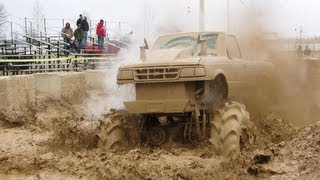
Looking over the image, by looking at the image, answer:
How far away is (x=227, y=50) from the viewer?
11016 millimetres

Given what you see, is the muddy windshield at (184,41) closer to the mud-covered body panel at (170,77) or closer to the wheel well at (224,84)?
the mud-covered body panel at (170,77)

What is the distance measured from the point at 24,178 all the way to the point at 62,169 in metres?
0.58

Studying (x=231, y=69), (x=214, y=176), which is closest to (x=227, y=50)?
(x=231, y=69)

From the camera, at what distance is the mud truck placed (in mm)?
9219

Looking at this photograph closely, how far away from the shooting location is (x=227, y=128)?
905cm

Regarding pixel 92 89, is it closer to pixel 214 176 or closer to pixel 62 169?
pixel 62 169

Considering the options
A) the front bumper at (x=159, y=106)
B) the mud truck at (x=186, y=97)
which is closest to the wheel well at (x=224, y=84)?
the mud truck at (x=186, y=97)

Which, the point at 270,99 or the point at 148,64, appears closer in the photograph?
the point at 148,64

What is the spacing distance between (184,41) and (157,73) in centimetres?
182

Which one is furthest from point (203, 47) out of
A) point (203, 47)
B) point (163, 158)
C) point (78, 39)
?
point (78, 39)

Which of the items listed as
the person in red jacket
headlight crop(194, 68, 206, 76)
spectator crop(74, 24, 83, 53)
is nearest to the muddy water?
headlight crop(194, 68, 206, 76)

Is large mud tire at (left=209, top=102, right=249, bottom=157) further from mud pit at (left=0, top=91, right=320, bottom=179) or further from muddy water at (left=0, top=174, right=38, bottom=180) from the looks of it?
muddy water at (left=0, top=174, right=38, bottom=180)

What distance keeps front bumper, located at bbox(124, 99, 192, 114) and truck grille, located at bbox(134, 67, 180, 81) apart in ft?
1.29

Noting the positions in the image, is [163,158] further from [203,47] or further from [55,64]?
[55,64]
